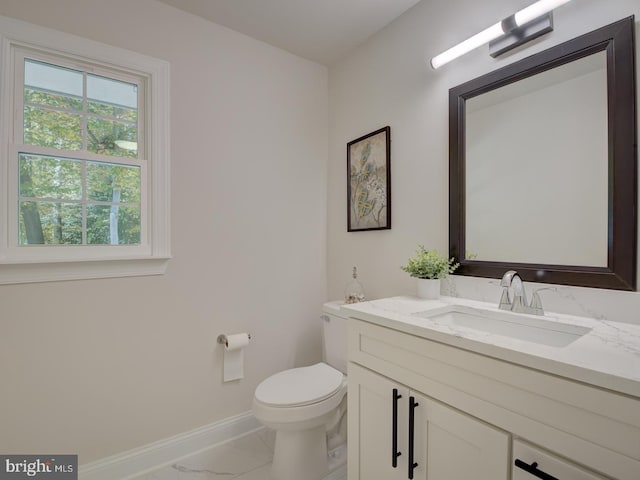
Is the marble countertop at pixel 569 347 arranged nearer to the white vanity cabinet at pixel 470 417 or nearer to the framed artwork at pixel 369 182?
the white vanity cabinet at pixel 470 417

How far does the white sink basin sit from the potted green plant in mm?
153

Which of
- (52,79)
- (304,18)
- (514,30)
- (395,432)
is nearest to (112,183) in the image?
(52,79)

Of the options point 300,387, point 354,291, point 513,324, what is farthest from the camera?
point 354,291

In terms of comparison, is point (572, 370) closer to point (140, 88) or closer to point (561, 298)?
point (561, 298)

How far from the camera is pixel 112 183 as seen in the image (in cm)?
162

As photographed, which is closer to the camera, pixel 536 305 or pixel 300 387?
pixel 536 305

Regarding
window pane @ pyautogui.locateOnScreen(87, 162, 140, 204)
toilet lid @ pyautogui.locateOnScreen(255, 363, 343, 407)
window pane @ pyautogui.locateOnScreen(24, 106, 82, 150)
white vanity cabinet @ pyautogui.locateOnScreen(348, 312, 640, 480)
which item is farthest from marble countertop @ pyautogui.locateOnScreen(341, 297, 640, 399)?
window pane @ pyautogui.locateOnScreen(24, 106, 82, 150)

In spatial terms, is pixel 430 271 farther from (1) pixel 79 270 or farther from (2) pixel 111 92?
(2) pixel 111 92

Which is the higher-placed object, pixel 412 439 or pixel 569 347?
pixel 569 347

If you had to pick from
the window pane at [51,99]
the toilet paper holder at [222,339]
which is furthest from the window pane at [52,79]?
the toilet paper holder at [222,339]

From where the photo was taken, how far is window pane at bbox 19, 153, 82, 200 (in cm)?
143

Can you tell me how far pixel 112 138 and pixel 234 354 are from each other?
1359 mm

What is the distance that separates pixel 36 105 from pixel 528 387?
2.17 meters

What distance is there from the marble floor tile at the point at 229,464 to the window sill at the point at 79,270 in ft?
3.36
